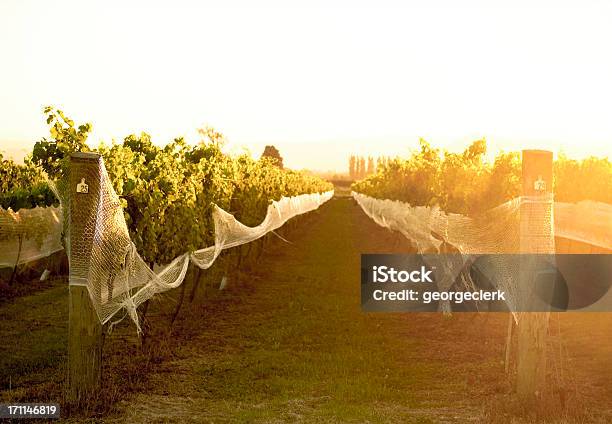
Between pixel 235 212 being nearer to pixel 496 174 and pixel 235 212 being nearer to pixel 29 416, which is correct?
pixel 496 174

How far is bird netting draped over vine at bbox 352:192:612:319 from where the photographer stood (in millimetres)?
6789

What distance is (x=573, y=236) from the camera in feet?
39.1

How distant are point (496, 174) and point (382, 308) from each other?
3084mm

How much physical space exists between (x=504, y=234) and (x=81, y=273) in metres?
4.52

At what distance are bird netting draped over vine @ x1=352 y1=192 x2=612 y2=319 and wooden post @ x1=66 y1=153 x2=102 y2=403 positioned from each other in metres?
4.10

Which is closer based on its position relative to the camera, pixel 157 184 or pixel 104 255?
pixel 104 255

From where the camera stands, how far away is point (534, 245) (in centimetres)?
677

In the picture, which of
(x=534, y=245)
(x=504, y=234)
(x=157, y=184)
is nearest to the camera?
(x=534, y=245)

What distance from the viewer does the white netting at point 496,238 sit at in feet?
22.3

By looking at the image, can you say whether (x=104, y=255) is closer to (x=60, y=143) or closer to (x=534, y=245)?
(x=60, y=143)

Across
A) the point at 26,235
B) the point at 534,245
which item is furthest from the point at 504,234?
the point at 26,235

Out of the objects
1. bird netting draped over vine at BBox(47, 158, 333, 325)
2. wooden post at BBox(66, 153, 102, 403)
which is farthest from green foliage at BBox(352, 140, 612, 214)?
wooden post at BBox(66, 153, 102, 403)

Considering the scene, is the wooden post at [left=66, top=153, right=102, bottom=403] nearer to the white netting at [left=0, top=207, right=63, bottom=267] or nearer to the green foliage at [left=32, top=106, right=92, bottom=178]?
the green foliage at [left=32, top=106, right=92, bottom=178]

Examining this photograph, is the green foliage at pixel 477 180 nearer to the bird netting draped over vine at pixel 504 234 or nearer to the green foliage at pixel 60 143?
the bird netting draped over vine at pixel 504 234
